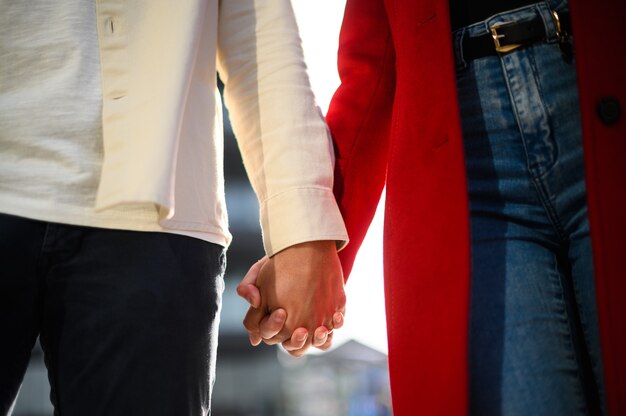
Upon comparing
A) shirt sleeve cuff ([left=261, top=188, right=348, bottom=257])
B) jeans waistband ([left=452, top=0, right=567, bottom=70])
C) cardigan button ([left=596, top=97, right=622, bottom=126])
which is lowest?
shirt sleeve cuff ([left=261, top=188, right=348, bottom=257])

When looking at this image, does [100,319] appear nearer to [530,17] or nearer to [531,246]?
[531,246]

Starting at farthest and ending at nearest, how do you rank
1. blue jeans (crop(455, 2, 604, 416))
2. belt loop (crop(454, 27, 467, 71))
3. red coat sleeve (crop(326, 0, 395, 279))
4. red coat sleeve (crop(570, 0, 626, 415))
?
red coat sleeve (crop(326, 0, 395, 279)) → belt loop (crop(454, 27, 467, 71)) → blue jeans (crop(455, 2, 604, 416)) → red coat sleeve (crop(570, 0, 626, 415))

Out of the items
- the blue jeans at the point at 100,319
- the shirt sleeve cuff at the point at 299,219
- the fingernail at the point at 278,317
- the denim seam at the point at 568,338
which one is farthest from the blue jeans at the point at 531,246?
the blue jeans at the point at 100,319

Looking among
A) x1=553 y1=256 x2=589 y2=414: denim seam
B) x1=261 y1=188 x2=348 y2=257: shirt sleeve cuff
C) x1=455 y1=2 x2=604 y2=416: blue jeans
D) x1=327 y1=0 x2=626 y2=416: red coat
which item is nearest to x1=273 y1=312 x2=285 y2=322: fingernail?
x1=261 y1=188 x2=348 y2=257: shirt sleeve cuff

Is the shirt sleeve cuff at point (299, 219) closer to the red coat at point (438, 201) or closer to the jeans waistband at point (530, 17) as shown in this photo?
the red coat at point (438, 201)

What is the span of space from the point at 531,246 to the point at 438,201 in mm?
199

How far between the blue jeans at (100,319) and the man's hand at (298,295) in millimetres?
267

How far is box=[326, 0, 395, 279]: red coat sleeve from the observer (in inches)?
64.2

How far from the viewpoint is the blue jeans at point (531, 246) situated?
1.16 metres

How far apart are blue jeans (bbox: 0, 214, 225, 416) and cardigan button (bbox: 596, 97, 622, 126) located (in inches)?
31.8

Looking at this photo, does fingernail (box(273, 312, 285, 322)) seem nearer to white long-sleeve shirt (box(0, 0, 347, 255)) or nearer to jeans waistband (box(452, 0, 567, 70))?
white long-sleeve shirt (box(0, 0, 347, 255))

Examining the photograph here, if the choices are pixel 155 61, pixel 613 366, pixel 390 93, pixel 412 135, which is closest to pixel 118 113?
pixel 155 61

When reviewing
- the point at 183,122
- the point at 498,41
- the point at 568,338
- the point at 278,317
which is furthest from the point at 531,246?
the point at 183,122

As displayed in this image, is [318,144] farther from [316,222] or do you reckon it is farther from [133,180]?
[133,180]
